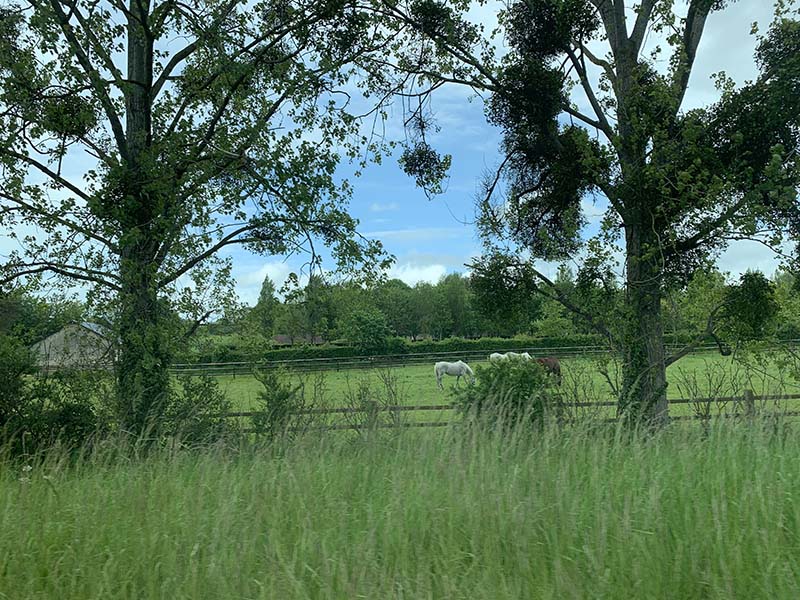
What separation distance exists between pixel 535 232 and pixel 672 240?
10.4 ft

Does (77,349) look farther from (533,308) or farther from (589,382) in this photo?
(533,308)

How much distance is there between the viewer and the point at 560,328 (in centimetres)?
1606

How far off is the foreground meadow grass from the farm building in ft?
24.3

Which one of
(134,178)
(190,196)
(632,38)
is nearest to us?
(134,178)

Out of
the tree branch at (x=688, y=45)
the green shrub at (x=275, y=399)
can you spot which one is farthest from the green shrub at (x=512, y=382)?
the tree branch at (x=688, y=45)

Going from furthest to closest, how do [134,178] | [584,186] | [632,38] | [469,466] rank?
[632,38], [584,186], [134,178], [469,466]

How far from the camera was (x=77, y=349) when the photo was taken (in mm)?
12391

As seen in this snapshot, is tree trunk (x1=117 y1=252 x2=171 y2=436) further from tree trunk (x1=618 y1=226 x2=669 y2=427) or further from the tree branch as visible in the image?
the tree branch

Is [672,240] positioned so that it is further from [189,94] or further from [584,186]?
[189,94]

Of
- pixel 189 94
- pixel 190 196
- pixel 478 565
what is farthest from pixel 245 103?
pixel 478 565

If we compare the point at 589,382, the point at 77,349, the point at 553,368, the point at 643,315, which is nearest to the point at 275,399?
the point at 77,349

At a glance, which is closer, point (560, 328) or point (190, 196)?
point (190, 196)

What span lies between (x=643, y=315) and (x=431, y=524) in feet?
36.9

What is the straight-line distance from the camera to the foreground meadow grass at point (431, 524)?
310cm
